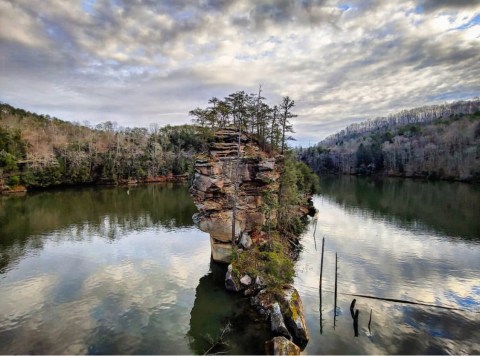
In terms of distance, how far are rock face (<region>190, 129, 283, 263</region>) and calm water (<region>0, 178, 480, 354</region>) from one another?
13.6 feet

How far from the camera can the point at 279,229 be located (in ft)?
131

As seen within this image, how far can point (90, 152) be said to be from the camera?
3829 inches

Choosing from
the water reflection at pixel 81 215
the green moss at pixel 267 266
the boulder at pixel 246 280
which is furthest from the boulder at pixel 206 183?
the water reflection at pixel 81 215

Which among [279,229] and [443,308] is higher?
[279,229]

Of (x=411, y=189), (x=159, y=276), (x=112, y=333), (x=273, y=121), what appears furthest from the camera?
(x=411, y=189)

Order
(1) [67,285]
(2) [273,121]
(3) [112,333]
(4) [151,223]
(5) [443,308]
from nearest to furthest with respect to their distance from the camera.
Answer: (3) [112,333] < (5) [443,308] < (1) [67,285] < (2) [273,121] < (4) [151,223]

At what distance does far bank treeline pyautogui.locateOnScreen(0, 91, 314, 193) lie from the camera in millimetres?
82312

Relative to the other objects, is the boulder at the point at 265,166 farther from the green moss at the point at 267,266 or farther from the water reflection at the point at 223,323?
the water reflection at the point at 223,323

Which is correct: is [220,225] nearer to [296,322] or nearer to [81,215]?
[296,322]

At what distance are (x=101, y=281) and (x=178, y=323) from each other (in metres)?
10.9

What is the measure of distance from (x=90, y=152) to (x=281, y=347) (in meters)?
95.8

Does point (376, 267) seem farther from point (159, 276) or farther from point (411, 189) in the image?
point (411, 189)

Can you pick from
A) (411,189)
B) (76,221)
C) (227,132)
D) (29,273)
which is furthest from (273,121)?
(411,189)

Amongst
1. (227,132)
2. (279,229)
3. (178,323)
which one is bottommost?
(178,323)
